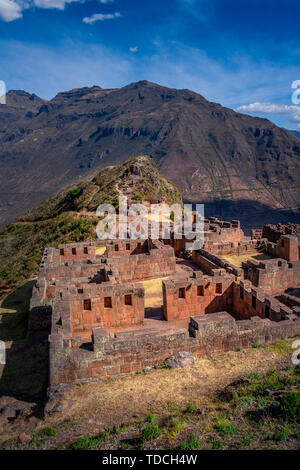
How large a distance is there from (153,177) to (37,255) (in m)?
30.8

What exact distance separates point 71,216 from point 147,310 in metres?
37.4

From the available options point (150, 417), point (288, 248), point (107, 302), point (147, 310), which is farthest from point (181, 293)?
point (288, 248)

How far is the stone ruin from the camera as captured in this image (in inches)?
418

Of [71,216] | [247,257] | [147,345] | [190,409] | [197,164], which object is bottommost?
[190,409]

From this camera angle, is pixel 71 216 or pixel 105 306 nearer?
pixel 105 306

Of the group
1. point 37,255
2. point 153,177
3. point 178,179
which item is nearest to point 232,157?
point 178,179

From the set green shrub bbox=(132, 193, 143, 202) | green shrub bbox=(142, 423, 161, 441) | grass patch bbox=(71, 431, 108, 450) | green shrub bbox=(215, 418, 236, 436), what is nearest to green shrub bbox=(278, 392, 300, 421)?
green shrub bbox=(215, 418, 236, 436)

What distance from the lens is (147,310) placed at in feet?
54.3

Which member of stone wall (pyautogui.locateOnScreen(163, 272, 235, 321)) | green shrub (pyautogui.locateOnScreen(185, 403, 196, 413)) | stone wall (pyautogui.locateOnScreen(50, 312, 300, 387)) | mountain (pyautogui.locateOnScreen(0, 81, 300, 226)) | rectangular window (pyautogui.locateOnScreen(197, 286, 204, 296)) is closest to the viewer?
green shrub (pyautogui.locateOnScreen(185, 403, 196, 413))

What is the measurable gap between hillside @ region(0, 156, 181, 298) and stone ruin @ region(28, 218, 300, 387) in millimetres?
14179

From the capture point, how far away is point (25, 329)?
653 inches

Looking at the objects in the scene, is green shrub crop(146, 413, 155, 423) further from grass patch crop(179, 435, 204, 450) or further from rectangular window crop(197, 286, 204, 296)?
rectangular window crop(197, 286, 204, 296)

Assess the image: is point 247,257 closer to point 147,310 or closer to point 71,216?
point 147,310
